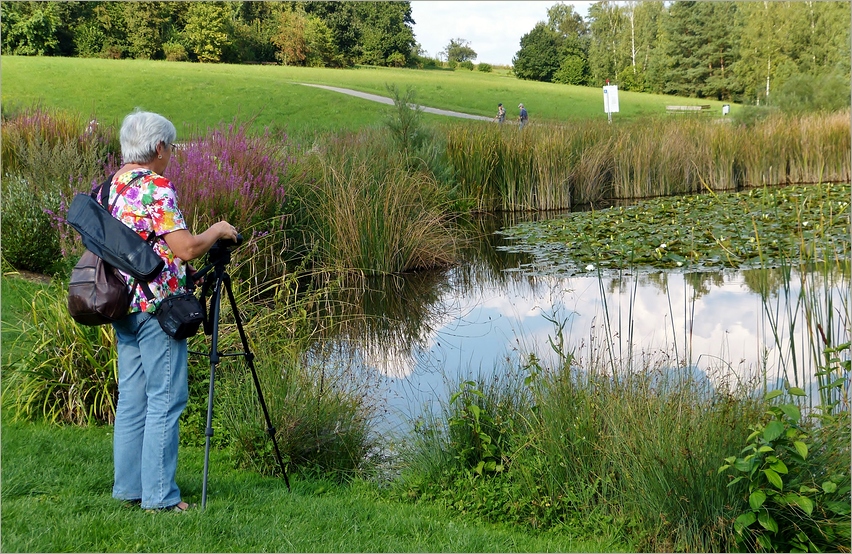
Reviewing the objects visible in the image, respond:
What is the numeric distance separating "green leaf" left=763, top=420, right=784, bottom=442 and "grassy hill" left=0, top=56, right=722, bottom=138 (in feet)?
64.6

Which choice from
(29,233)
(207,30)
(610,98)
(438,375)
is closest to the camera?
(438,375)

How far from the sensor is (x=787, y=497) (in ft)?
12.0

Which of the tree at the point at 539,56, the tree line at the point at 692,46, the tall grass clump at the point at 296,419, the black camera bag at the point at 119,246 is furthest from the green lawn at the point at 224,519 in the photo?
the tree at the point at 539,56

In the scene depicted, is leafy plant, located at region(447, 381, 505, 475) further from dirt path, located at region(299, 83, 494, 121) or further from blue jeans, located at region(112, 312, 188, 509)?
dirt path, located at region(299, 83, 494, 121)

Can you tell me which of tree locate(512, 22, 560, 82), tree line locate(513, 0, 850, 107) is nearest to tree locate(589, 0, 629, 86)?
tree line locate(513, 0, 850, 107)

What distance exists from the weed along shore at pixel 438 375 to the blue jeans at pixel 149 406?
174 mm

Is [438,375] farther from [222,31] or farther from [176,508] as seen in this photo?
[222,31]

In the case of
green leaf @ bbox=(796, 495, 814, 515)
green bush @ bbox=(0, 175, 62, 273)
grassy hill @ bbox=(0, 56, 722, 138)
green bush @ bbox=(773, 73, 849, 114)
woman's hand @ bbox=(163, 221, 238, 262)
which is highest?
grassy hill @ bbox=(0, 56, 722, 138)

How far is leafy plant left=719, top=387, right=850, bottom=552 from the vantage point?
12.0 feet

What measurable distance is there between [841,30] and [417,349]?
136 ft

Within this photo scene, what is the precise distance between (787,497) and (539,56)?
63215 mm

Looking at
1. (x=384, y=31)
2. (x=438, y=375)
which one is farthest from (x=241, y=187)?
(x=384, y=31)

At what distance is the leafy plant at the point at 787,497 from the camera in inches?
144

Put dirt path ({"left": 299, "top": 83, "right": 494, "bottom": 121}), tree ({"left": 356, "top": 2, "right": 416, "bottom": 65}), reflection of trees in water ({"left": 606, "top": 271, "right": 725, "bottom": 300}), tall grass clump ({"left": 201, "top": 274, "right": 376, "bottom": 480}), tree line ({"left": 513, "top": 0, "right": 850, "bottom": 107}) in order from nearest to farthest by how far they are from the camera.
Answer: tall grass clump ({"left": 201, "top": 274, "right": 376, "bottom": 480})
reflection of trees in water ({"left": 606, "top": 271, "right": 725, "bottom": 300})
dirt path ({"left": 299, "top": 83, "right": 494, "bottom": 121})
tree line ({"left": 513, "top": 0, "right": 850, "bottom": 107})
tree ({"left": 356, "top": 2, "right": 416, "bottom": 65})
